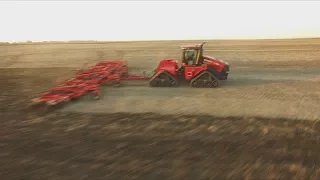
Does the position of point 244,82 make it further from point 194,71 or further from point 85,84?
point 85,84

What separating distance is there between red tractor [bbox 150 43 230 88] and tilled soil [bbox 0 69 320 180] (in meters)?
4.36

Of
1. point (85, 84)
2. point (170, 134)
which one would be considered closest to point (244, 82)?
point (85, 84)

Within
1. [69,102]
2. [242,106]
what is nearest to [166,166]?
[242,106]

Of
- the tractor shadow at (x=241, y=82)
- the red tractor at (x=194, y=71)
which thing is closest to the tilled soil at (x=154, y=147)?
the red tractor at (x=194, y=71)

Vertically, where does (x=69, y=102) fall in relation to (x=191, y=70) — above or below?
below

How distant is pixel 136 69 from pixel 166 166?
49.9ft

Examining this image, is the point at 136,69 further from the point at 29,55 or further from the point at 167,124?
the point at 29,55

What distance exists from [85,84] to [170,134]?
22.7 ft

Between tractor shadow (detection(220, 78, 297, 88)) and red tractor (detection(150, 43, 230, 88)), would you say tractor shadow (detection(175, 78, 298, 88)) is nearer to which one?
tractor shadow (detection(220, 78, 297, 88))

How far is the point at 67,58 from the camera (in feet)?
94.0

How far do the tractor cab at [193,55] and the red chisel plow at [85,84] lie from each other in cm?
268

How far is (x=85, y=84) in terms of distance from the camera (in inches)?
570

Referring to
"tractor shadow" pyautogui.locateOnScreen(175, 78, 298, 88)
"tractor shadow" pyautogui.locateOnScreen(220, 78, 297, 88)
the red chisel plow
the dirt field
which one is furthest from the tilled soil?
"tractor shadow" pyautogui.locateOnScreen(220, 78, 297, 88)

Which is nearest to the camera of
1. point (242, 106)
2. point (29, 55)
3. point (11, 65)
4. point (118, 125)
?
point (118, 125)
